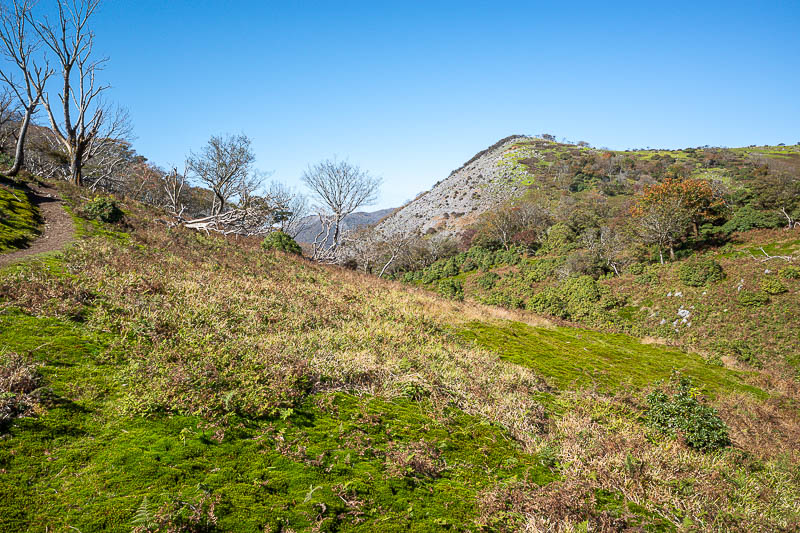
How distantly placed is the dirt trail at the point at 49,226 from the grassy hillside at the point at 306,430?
1.15 meters

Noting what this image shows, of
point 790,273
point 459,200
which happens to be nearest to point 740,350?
point 790,273

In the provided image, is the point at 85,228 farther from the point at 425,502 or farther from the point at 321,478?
the point at 425,502

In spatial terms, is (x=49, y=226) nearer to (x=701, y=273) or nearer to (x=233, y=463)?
(x=233, y=463)

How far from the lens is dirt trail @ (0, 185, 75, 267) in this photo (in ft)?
35.3

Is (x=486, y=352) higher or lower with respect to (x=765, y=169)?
lower

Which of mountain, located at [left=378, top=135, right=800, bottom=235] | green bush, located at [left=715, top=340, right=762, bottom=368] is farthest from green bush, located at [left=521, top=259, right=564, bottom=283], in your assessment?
mountain, located at [left=378, top=135, right=800, bottom=235]

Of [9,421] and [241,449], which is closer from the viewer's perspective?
[9,421]

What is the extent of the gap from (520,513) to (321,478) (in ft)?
8.71

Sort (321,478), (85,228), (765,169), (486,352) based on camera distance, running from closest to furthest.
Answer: (321,478)
(486,352)
(85,228)
(765,169)

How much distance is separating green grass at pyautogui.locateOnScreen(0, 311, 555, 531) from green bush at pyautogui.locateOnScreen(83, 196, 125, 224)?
1282 centimetres

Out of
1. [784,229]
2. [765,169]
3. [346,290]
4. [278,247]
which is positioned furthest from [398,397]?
[765,169]

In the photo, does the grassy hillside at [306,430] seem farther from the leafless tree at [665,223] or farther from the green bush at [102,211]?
the leafless tree at [665,223]

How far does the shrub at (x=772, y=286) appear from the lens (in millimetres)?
25125

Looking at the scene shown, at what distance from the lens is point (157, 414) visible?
17.3 feet
